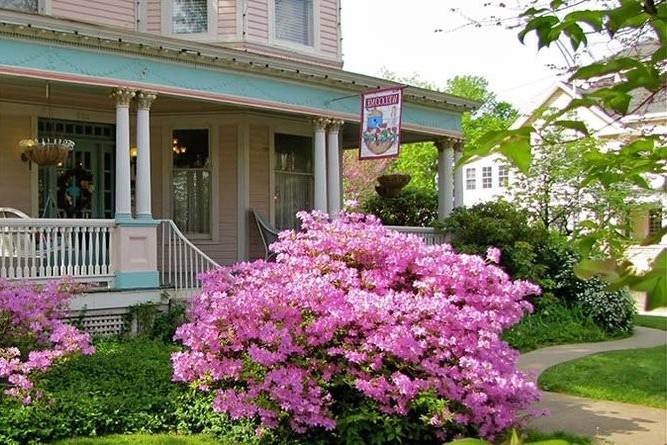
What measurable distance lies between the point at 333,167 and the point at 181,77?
3587mm

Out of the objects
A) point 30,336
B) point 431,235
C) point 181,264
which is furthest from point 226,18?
point 30,336

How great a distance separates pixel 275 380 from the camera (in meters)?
6.39

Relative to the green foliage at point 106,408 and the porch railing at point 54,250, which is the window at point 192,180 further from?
the green foliage at point 106,408

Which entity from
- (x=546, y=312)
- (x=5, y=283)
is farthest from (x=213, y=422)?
(x=546, y=312)

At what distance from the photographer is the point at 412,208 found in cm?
1955

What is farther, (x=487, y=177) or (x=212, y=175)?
(x=487, y=177)

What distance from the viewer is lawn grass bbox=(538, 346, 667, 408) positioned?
9273 mm

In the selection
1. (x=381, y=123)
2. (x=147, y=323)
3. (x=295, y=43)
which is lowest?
(x=147, y=323)

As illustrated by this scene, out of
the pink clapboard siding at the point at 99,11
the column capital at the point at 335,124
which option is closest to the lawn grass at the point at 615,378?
the column capital at the point at 335,124

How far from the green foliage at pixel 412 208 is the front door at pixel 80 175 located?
826 cm

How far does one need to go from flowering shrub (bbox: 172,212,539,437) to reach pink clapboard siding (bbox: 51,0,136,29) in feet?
25.9

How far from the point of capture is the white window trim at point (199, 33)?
557 inches

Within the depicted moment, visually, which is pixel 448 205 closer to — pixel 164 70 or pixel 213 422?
pixel 164 70

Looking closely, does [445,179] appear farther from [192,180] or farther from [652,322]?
[652,322]
